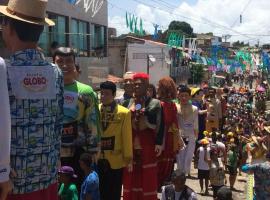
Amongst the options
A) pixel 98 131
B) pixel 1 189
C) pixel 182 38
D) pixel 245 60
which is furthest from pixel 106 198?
pixel 245 60

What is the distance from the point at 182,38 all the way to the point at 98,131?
34.8m

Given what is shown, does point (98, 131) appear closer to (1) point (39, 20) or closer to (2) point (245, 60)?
(1) point (39, 20)

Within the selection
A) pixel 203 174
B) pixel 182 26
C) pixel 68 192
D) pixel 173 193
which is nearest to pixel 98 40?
pixel 203 174

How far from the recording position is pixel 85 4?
2528 centimetres

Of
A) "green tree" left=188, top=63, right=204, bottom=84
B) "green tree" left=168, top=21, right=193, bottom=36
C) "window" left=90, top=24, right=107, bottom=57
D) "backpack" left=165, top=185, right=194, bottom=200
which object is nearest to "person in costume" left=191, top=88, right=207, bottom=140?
"backpack" left=165, top=185, right=194, bottom=200

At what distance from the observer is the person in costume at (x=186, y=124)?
7.79m

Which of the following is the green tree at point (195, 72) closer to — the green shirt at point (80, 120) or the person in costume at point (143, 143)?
the person in costume at point (143, 143)

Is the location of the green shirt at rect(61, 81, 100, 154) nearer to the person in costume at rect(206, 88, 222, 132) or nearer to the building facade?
the person in costume at rect(206, 88, 222, 132)

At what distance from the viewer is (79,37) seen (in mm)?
24328

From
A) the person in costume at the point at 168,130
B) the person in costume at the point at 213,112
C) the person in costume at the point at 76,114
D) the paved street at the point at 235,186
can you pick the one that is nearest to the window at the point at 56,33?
the person in costume at the point at 213,112

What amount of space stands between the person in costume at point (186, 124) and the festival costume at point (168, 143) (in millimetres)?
1245

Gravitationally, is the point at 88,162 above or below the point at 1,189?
below

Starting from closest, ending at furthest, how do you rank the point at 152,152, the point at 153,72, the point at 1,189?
1. the point at 1,189
2. the point at 152,152
3. the point at 153,72

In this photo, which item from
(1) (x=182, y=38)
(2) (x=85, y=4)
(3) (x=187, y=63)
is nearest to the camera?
(2) (x=85, y=4)
